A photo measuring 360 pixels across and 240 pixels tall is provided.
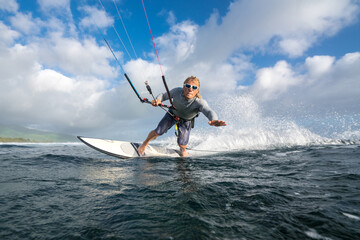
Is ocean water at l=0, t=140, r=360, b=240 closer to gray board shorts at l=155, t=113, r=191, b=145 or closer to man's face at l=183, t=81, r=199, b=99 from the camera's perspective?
man's face at l=183, t=81, r=199, b=99

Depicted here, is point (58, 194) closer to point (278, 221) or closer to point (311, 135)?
point (278, 221)

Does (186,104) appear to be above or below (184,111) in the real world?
above

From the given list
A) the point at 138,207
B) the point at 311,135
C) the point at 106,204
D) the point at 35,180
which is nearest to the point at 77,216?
the point at 106,204

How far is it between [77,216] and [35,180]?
2.39m

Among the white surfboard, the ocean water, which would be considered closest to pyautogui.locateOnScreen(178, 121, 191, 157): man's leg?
the white surfboard

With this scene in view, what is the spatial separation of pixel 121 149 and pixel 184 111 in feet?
11.5

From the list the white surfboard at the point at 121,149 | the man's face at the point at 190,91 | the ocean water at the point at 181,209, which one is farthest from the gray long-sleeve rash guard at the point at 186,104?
the ocean water at the point at 181,209

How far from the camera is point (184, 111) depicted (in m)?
7.53

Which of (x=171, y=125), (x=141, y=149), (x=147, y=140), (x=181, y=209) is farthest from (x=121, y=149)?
(x=181, y=209)

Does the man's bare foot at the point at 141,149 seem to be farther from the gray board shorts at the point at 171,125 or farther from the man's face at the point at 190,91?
the man's face at the point at 190,91

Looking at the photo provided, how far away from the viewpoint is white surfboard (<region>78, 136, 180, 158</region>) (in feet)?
26.0

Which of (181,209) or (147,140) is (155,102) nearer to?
(147,140)

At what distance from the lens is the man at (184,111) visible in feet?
21.8

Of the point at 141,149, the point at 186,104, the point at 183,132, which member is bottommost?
the point at 141,149
